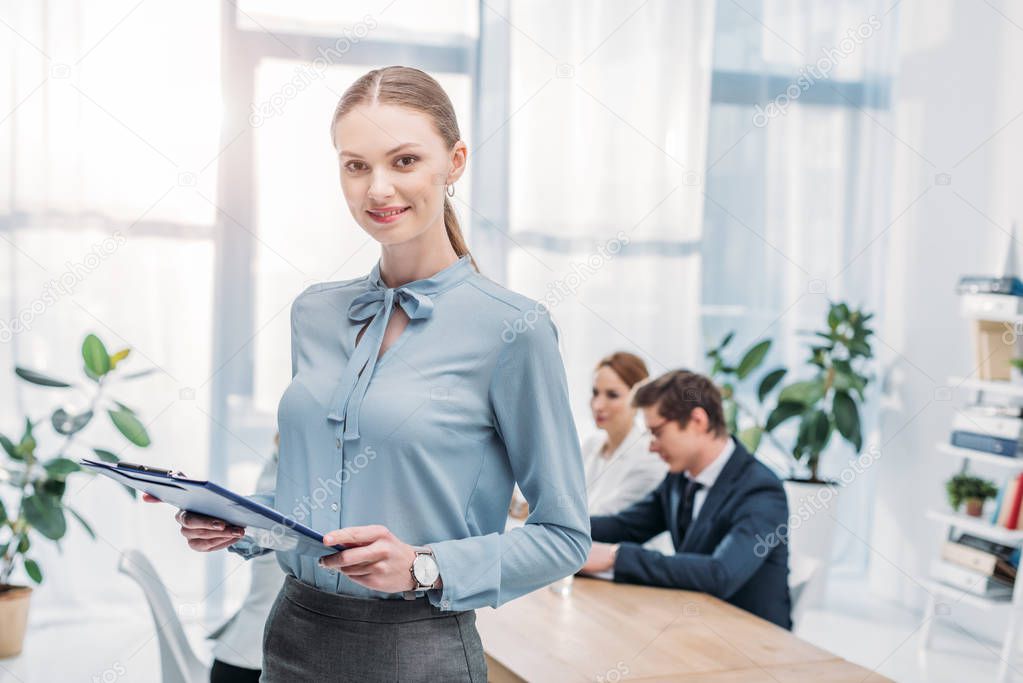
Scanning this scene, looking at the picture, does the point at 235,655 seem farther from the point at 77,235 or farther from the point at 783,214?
the point at 783,214

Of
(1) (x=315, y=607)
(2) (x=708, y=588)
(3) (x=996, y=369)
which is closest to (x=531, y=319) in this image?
(1) (x=315, y=607)

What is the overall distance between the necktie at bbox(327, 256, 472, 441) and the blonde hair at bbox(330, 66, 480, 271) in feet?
0.53

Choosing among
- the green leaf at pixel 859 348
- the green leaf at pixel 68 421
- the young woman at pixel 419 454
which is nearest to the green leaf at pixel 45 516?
the green leaf at pixel 68 421

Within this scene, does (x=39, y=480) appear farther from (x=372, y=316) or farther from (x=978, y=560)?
(x=978, y=560)

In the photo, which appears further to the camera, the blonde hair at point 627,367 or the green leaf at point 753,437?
the green leaf at point 753,437

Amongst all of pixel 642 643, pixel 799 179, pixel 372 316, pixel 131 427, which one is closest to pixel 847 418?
pixel 799 179

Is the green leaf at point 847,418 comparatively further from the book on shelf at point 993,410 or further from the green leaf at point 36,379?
the green leaf at point 36,379

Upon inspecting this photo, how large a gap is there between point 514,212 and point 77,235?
1.79 meters

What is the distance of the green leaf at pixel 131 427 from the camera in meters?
3.63

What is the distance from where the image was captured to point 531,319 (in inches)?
48.2

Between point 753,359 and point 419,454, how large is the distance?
12.1ft

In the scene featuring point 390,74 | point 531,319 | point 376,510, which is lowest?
point 376,510

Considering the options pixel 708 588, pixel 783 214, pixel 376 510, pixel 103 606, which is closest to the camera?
pixel 376 510

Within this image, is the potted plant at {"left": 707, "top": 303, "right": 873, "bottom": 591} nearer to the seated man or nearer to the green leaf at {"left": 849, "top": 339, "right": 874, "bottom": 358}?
the green leaf at {"left": 849, "top": 339, "right": 874, "bottom": 358}
